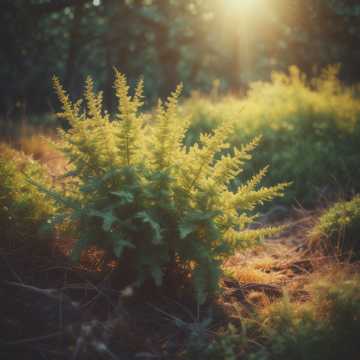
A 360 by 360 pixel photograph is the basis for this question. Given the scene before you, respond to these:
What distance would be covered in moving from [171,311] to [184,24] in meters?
12.8

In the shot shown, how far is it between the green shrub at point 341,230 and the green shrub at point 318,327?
3.35ft

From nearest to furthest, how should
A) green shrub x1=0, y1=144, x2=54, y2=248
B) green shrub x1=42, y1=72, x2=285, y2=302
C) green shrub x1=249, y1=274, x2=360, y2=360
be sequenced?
green shrub x1=249, y1=274, x2=360, y2=360 → green shrub x1=42, y1=72, x2=285, y2=302 → green shrub x1=0, y1=144, x2=54, y2=248

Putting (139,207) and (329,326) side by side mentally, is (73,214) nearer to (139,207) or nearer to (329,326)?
(139,207)

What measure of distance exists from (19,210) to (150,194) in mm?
1079

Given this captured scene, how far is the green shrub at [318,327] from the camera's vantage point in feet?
6.07

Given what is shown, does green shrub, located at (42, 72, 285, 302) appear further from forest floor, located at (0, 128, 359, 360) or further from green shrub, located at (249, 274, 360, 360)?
green shrub, located at (249, 274, 360, 360)

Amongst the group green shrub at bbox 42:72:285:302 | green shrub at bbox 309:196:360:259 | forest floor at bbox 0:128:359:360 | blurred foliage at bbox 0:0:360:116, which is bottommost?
forest floor at bbox 0:128:359:360

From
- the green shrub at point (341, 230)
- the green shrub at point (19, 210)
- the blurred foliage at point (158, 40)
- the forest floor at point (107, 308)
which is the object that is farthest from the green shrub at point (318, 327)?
the blurred foliage at point (158, 40)

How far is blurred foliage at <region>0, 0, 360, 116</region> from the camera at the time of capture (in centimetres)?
719

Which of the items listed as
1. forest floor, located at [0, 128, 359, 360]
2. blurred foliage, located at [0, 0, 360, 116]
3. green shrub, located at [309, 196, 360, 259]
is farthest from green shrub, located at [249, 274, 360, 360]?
blurred foliage, located at [0, 0, 360, 116]

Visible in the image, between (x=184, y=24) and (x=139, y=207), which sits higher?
(x=184, y=24)

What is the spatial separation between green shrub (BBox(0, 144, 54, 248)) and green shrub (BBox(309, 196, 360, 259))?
2449 millimetres

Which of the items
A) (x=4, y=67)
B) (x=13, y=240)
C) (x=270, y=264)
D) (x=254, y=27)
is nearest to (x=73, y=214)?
(x=13, y=240)

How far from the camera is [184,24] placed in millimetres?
13125
